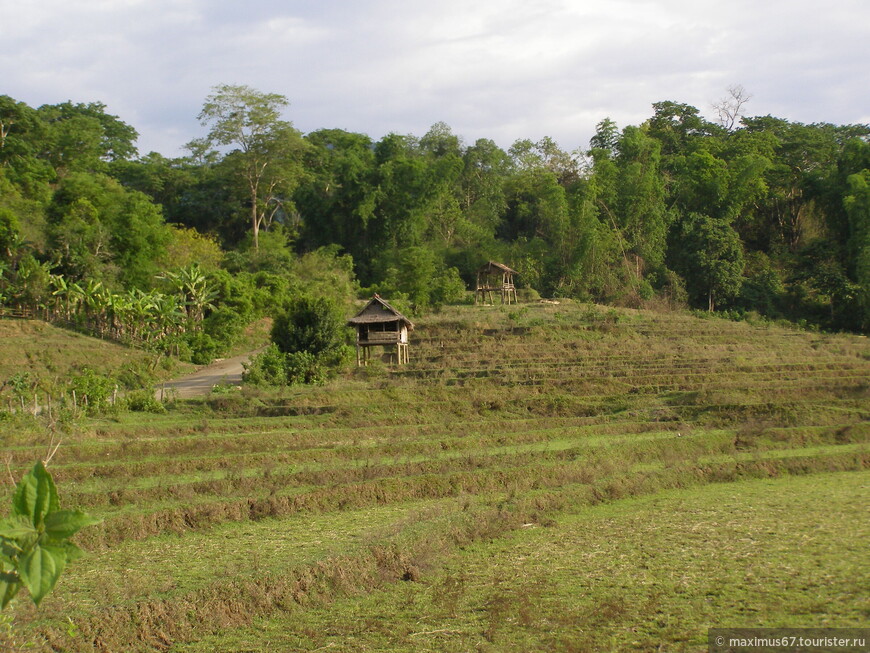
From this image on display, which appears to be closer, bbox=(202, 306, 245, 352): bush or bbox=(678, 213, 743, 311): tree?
bbox=(202, 306, 245, 352): bush

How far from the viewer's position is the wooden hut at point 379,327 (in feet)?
84.8

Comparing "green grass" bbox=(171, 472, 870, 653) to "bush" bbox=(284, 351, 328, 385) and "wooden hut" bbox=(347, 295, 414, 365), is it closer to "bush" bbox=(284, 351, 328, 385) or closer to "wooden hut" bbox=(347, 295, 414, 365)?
"bush" bbox=(284, 351, 328, 385)

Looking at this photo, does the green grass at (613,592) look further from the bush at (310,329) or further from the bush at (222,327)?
the bush at (222,327)

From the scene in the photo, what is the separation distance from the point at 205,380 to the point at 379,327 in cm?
640

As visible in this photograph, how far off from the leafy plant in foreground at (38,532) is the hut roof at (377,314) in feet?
73.7

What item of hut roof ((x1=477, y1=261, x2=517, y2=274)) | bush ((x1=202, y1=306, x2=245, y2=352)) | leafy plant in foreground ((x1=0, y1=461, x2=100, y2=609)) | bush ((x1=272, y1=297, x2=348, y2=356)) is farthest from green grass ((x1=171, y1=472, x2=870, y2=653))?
hut roof ((x1=477, y1=261, x2=517, y2=274))

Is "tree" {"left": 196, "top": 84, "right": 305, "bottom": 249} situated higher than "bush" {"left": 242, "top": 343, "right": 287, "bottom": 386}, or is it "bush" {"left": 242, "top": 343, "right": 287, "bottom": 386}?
"tree" {"left": 196, "top": 84, "right": 305, "bottom": 249}

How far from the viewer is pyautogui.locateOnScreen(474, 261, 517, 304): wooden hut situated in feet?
122

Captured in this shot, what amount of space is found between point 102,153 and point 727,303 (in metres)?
39.7

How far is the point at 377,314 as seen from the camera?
85.8 feet

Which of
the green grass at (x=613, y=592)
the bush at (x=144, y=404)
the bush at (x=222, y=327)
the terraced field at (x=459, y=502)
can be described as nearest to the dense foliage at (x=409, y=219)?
the bush at (x=222, y=327)

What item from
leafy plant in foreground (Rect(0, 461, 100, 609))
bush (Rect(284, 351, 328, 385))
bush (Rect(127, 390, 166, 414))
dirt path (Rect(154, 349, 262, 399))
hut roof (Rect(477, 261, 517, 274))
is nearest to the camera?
leafy plant in foreground (Rect(0, 461, 100, 609))

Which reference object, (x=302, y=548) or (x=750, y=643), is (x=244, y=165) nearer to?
(x=302, y=548)

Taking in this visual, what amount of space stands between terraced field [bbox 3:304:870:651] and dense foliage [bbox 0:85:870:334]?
12.9 m
